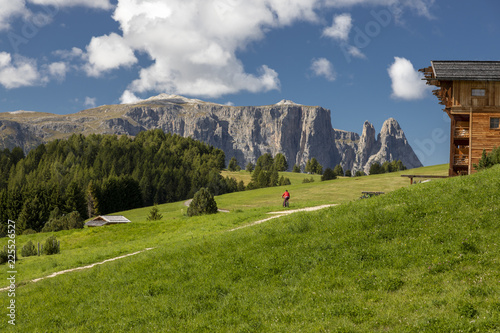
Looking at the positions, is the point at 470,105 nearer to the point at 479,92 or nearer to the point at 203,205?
the point at 479,92

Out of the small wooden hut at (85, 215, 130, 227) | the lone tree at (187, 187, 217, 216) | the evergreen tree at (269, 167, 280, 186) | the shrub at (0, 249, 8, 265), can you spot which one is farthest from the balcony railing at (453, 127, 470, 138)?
the evergreen tree at (269, 167, 280, 186)

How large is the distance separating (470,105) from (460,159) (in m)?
5.88

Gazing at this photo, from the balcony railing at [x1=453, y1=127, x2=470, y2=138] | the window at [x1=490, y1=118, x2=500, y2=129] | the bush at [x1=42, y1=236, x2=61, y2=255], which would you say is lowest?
the bush at [x1=42, y1=236, x2=61, y2=255]

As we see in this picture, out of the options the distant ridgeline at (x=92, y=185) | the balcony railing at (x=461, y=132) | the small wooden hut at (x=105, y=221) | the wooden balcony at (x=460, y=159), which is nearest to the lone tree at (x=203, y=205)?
the small wooden hut at (x=105, y=221)

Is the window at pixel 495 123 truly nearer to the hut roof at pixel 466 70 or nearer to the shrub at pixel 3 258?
the hut roof at pixel 466 70

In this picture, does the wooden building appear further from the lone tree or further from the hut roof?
the lone tree

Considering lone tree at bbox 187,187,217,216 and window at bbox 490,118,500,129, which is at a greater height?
window at bbox 490,118,500,129

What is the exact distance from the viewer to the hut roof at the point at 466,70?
131 feet

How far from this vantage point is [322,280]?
13055 mm

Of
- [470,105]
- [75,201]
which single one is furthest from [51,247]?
[75,201]

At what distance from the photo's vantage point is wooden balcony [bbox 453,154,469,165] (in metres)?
40.9

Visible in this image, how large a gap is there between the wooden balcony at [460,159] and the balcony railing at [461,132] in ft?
6.94

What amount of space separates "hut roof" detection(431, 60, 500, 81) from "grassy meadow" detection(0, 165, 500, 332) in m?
25.4

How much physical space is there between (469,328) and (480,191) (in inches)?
384
